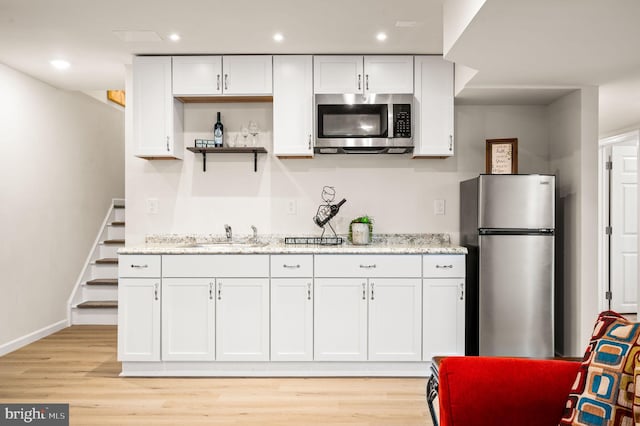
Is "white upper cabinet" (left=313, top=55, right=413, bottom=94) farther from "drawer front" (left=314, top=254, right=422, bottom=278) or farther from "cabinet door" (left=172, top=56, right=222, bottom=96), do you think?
"drawer front" (left=314, top=254, right=422, bottom=278)

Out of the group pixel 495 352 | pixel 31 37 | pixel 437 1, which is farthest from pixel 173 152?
pixel 495 352

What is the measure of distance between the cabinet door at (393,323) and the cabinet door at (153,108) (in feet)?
6.51

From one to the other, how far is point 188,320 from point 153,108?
66.8 inches

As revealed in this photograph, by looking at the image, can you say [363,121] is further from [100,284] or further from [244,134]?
[100,284]

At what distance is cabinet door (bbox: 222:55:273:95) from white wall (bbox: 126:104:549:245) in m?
0.34

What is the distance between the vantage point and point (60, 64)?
12.5ft

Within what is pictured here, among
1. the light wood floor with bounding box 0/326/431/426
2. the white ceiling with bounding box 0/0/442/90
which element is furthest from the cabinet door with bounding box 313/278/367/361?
the white ceiling with bounding box 0/0/442/90

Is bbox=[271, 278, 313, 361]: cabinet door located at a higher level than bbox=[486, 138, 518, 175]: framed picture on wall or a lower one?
lower

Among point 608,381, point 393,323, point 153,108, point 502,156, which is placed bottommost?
point 393,323

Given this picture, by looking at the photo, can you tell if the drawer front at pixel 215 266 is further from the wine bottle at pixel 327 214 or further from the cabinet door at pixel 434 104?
the cabinet door at pixel 434 104

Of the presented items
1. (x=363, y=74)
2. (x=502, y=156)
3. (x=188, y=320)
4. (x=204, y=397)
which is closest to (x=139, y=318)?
(x=188, y=320)

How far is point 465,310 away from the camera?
3.41m

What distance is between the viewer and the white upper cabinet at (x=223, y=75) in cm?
358

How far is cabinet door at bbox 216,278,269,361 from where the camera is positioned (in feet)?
10.8
